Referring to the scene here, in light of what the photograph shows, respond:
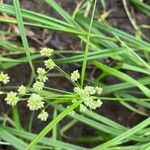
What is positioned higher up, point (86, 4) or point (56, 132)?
point (86, 4)

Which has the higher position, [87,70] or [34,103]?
[87,70]

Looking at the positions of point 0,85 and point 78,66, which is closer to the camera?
point 0,85

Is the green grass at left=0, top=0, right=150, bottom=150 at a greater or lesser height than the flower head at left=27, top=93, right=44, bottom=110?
greater

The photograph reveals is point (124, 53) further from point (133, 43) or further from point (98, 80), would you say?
point (98, 80)

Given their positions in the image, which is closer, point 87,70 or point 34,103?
point 34,103


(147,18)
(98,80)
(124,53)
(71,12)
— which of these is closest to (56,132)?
(98,80)

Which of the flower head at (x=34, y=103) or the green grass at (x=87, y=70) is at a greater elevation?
the green grass at (x=87, y=70)

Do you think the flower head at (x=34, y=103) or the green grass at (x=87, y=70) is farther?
the green grass at (x=87, y=70)

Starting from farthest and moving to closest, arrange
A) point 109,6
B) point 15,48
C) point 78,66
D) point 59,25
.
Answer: point 109,6 → point 78,66 → point 15,48 → point 59,25

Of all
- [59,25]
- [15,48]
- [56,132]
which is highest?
[15,48]

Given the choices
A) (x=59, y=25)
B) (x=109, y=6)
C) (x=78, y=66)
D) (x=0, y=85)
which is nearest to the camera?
(x=59, y=25)

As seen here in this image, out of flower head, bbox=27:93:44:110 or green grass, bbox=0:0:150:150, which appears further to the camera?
green grass, bbox=0:0:150:150
